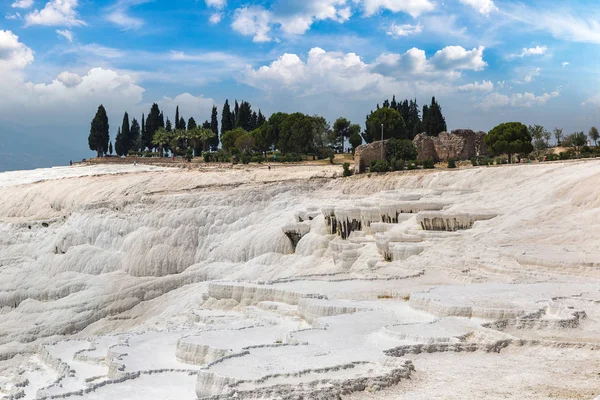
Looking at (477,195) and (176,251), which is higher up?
(477,195)

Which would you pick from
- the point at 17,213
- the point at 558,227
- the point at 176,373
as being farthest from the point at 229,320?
the point at 17,213

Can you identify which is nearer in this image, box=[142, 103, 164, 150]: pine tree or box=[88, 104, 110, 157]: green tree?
box=[88, 104, 110, 157]: green tree

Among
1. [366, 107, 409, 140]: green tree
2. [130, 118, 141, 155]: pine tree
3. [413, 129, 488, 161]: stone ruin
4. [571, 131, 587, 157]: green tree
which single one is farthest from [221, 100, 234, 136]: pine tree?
[571, 131, 587, 157]: green tree

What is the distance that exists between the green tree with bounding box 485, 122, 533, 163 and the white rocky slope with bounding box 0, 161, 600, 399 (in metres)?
9.89

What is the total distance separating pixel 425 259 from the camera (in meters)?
19.1

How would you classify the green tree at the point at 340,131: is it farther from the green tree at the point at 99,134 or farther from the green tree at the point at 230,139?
the green tree at the point at 99,134

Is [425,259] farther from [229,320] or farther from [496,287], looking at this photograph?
[229,320]

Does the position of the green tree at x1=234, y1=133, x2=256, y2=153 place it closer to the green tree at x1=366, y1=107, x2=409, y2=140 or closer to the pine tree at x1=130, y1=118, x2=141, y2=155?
the green tree at x1=366, y1=107, x2=409, y2=140

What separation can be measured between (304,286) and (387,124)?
39826mm

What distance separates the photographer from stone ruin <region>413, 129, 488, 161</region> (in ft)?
147

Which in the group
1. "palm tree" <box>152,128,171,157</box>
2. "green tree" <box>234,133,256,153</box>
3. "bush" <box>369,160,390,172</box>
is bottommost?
"bush" <box>369,160,390,172</box>

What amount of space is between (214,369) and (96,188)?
98.5 ft

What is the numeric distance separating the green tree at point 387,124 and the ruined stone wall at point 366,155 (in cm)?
1644

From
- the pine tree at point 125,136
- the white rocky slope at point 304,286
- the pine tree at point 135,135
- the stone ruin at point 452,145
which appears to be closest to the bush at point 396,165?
the white rocky slope at point 304,286
